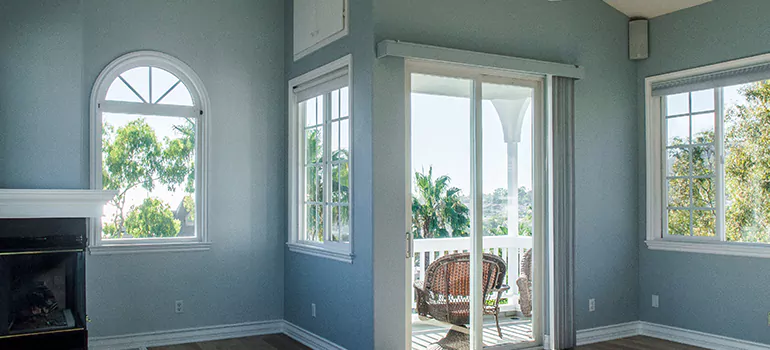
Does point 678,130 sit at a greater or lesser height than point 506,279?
greater

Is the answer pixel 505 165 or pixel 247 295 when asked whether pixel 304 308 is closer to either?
pixel 247 295

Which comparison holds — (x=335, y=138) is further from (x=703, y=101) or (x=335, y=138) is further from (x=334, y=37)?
(x=703, y=101)

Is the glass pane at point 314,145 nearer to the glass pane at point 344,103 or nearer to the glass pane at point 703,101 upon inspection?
the glass pane at point 344,103

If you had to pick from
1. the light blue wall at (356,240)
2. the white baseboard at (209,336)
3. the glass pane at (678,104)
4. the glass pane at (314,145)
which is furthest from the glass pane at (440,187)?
the glass pane at (678,104)

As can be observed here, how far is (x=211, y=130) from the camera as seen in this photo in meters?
5.52

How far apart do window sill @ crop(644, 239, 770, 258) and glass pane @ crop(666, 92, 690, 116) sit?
1.09m

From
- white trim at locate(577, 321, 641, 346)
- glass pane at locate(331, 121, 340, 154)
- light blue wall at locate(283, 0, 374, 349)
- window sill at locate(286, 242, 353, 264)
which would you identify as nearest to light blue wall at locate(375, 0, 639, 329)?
white trim at locate(577, 321, 641, 346)

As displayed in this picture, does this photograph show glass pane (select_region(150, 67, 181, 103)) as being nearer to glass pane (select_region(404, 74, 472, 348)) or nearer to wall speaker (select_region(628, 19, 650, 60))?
glass pane (select_region(404, 74, 472, 348))

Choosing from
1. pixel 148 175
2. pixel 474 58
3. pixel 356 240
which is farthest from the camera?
pixel 148 175

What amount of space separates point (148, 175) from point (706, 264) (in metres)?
4.50

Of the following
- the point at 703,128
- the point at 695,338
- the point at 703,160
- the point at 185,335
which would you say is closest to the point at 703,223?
the point at 703,160

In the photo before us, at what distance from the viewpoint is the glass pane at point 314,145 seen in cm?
533

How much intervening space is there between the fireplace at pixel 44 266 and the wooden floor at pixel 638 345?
12.3 ft

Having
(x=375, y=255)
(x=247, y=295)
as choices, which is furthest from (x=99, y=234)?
(x=375, y=255)
